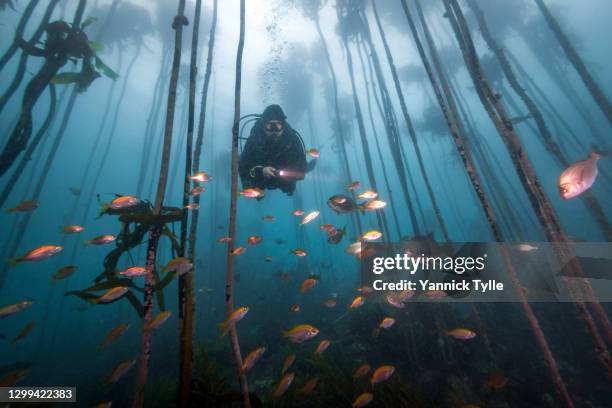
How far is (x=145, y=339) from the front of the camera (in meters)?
2.42

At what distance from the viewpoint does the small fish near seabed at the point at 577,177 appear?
90.0 inches

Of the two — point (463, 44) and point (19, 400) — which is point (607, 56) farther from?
point (19, 400)

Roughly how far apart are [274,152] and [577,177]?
6037 mm

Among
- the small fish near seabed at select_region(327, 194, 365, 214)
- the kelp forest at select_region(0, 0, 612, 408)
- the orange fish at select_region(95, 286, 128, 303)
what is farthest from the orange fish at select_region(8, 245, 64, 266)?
the small fish near seabed at select_region(327, 194, 365, 214)

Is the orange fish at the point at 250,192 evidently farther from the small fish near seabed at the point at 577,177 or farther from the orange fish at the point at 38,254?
the small fish near seabed at the point at 577,177

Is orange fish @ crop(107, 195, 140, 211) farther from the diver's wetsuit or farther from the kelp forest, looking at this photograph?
the diver's wetsuit

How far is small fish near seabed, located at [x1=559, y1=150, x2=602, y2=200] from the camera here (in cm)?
229

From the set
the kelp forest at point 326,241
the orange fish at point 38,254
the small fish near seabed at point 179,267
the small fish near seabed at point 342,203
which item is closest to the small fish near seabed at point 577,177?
the kelp forest at point 326,241

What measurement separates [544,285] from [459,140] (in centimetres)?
263

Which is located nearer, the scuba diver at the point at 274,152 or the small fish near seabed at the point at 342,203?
the small fish near seabed at the point at 342,203

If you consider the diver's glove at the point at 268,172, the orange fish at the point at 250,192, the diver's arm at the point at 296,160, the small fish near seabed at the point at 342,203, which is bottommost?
the small fish near seabed at the point at 342,203

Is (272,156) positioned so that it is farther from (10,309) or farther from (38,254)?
(10,309)

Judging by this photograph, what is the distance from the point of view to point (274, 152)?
726cm

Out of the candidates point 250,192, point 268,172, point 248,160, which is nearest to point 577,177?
point 250,192
